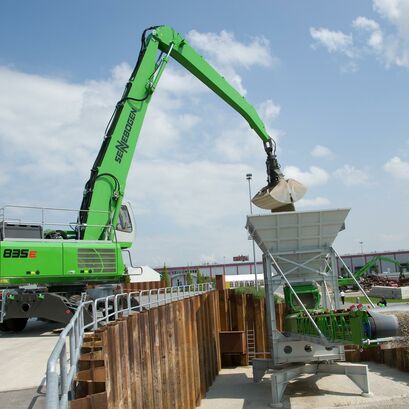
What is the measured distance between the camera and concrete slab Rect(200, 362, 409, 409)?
15.4 metres

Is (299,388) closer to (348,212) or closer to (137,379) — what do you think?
(348,212)

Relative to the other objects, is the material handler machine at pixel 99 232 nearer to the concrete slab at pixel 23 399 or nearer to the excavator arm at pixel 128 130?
the excavator arm at pixel 128 130

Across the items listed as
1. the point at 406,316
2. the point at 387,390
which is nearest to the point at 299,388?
the point at 387,390

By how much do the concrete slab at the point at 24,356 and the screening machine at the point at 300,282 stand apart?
7224mm

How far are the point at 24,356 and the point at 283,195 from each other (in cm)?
1043

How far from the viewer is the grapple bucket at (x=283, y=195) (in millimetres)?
18031

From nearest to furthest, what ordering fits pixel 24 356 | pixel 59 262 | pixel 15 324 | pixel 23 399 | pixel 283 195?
pixel 23 399 < pixel 24 356 < pixel 59 262 < pixel 15 324 < pixel 283 195

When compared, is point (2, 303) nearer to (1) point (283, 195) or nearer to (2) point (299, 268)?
(2) point (299, 268)

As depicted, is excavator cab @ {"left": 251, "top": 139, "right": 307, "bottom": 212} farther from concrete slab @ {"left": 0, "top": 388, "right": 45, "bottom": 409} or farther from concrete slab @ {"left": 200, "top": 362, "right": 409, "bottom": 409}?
concrete slab @ {"left": 0, "top": 388, "right": 45, "bottom": 409}

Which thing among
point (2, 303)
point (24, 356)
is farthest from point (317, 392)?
point (2, 303)

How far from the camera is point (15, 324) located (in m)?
16.8

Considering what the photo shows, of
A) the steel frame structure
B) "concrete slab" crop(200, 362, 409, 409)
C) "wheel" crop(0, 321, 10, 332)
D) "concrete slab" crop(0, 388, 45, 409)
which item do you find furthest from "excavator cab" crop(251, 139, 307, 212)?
"concrete slab" crop(0, 388, 45, 409)

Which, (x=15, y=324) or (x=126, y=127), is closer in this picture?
(x=15, y=324)

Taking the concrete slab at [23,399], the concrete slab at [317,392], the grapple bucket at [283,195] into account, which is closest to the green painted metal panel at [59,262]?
the concrete slab at [317,392]
